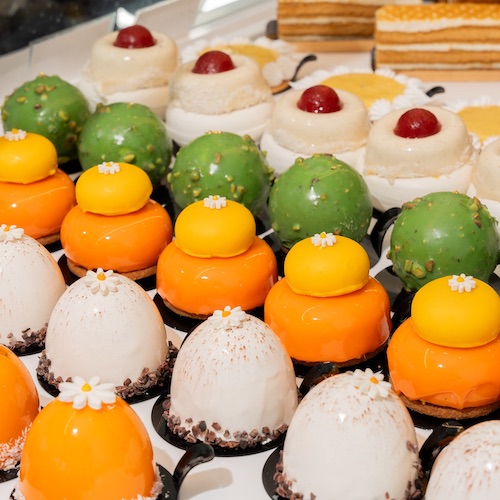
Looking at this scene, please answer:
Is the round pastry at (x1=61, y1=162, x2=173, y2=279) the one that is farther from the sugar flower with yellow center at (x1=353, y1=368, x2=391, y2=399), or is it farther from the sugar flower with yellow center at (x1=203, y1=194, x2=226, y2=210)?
the sugar flower with yellow center at (x1=353, y1=368, x2=391, y2=399)

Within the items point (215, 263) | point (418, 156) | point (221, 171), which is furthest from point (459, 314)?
point (221, 171)

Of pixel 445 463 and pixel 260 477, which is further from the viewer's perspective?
pixel 260 477

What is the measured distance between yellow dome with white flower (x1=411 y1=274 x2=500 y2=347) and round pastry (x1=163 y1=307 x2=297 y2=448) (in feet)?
1.02

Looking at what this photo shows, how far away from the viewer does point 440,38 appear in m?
4.22

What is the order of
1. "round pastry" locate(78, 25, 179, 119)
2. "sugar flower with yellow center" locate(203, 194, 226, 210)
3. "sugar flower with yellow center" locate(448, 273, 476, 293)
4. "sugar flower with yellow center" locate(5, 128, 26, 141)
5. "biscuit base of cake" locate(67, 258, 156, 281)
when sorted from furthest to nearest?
"round pastry" locate(78, 25, 179, 119) < "sugar flower with yellow center" locate(5, 128, 26, 141) < "biscuit base of cake" locate(67, 258, 156, 281) < "sugar flower with yellow center" locate(203, 194, 226, 210) < "sugar flower with yellow center" locate(448, 273, 476, 293)

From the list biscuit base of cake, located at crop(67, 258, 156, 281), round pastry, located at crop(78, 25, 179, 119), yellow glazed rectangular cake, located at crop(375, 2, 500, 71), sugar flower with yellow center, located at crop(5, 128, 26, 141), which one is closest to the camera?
biscuit base of cake, located at crop(67, 258, 156, 281)

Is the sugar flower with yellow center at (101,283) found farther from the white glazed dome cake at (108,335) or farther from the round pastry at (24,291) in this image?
the round pastry at (24,291)

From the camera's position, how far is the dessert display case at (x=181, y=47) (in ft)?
6.79

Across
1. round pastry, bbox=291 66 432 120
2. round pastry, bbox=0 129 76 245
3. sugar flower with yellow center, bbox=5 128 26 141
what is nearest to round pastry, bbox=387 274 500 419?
round pastry, bbox=0 129 76 245

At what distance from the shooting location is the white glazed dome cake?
7.40 feet

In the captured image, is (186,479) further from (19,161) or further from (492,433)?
(19,161)

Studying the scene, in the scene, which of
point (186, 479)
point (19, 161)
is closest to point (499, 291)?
point (186, 479)

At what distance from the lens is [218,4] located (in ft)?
15.6

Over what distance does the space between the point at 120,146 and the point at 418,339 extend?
1.33m
